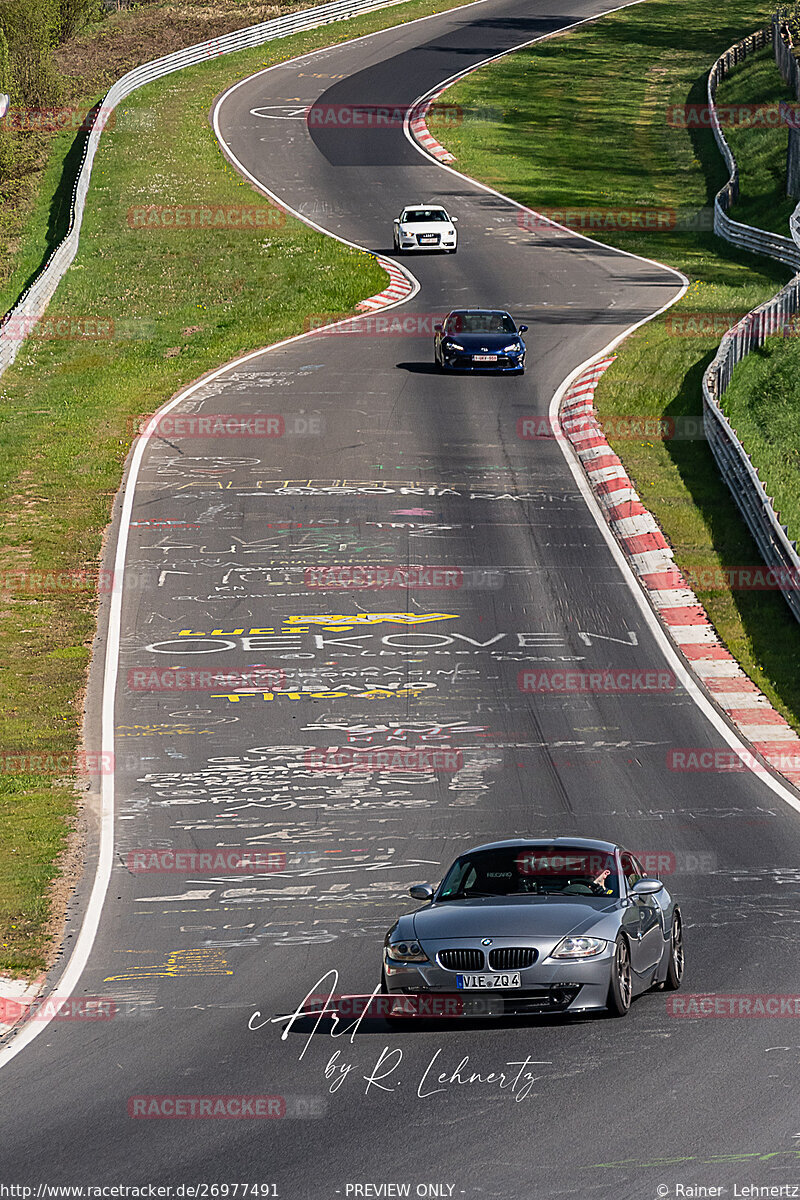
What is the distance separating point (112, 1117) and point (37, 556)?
1983 centimetres

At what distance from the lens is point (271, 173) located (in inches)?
2534

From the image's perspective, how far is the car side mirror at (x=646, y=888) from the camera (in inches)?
463

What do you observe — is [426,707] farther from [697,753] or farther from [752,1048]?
[752,1048]

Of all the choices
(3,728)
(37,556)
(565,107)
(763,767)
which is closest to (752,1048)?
(763,767)

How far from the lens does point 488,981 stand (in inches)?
427

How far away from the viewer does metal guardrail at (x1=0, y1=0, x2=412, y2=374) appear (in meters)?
44.8
